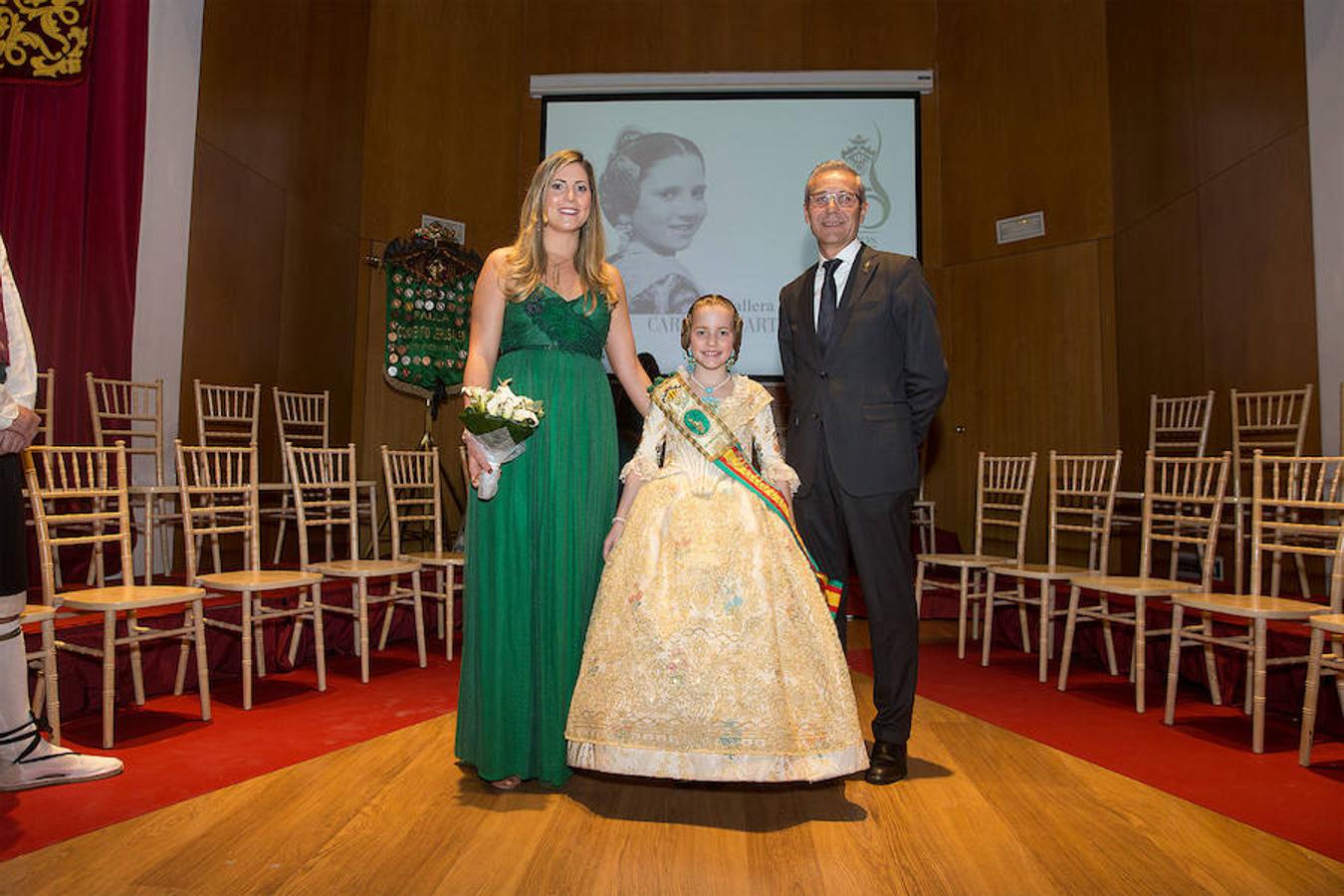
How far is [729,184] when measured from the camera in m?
7.27

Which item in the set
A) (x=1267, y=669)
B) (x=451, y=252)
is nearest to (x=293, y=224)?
(x=451, y=252)

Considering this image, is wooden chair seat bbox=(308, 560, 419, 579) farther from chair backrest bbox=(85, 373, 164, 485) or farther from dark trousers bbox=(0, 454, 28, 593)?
dark trousers bbox=(0, 454, 28, 593)

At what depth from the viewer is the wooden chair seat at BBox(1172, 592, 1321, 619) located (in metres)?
2.91

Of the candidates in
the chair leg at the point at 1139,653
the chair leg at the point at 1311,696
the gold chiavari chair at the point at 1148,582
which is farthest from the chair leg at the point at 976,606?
the chair leg at the point at 1311,696

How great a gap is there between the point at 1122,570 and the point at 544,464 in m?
5.03

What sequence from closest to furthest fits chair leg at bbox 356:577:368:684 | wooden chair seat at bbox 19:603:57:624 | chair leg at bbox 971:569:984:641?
wooden chair seat at bbox 19:603:57:624, chair leg at bbox 356:577:368:684, chair leg at bbox 971:569:984:641

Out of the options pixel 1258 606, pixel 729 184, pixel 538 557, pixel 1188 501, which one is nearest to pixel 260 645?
pixel 538 557

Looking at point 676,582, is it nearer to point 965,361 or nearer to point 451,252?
point 451,252

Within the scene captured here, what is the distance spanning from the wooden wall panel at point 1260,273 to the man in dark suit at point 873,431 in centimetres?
333

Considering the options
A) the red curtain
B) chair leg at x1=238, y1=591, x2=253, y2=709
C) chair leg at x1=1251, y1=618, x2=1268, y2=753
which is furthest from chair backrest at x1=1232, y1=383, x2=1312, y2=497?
the red curtain

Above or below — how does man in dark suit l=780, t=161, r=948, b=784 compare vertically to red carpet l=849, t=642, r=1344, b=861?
above

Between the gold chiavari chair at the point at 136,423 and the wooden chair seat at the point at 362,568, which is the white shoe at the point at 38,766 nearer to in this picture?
the wooden chair seat at the point at 362,568

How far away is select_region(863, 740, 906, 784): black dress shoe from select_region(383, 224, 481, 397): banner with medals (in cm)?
476

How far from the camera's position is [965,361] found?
7066mm
